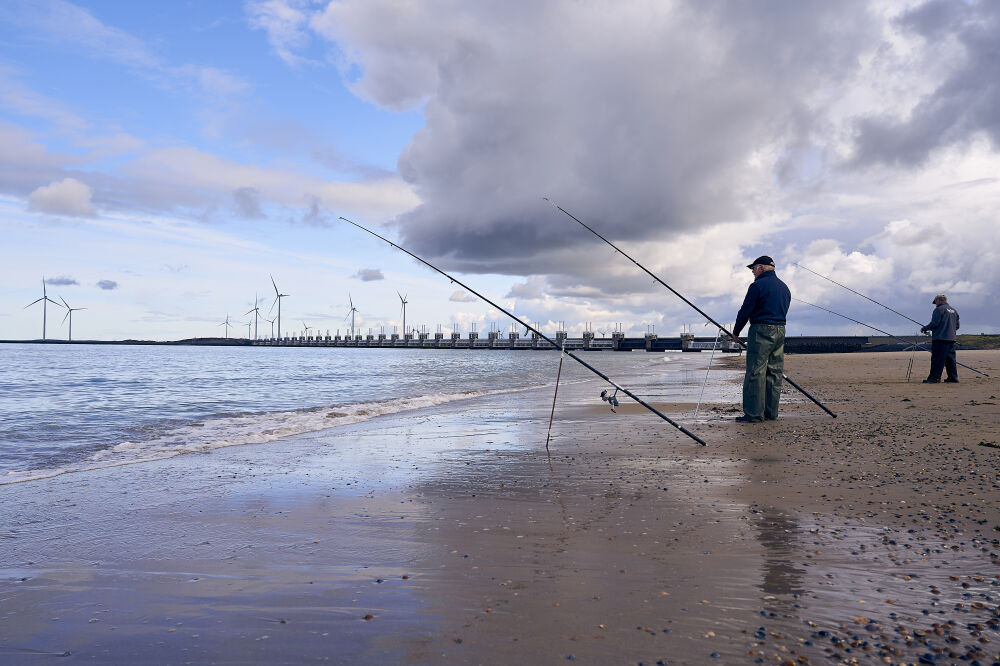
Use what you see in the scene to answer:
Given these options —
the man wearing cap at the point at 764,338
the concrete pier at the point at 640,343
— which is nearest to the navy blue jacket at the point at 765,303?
the man wearing cap at the point at 764,338

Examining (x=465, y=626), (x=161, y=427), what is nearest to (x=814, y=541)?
(x=465, y=626)

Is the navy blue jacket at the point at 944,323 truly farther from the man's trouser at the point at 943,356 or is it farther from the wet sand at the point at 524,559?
the wet sand at the point at 524,559

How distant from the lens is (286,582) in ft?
11.0

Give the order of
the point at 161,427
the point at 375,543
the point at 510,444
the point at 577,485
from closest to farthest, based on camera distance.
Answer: the point at 375,543
the point at 577,485
the point at 510,444
the point at 161,427

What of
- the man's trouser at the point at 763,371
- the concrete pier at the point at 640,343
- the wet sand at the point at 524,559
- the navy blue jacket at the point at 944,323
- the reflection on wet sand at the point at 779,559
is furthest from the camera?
the concrete pier at the point at 640,343

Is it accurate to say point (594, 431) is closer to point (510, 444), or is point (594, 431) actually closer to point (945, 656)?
point (510, 444)

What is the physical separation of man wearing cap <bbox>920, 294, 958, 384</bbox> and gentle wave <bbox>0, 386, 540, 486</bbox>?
12.6 meters

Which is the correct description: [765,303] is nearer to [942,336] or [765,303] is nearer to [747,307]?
[747,307]

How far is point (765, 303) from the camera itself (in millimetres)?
9297

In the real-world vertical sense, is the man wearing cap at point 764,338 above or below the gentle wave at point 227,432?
above

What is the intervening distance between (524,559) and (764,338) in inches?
276

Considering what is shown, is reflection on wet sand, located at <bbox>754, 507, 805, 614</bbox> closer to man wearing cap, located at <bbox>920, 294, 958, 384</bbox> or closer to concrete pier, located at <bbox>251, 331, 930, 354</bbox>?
man wearing cap, located at <bbox>920, 294, 958, 384</bbox>

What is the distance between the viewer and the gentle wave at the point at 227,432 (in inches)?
303

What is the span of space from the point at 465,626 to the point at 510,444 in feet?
18.1
